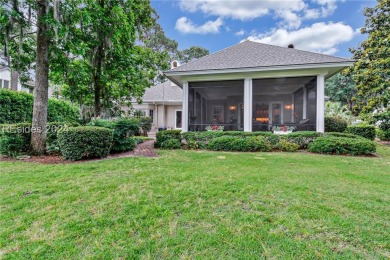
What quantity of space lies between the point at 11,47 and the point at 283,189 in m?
9.87

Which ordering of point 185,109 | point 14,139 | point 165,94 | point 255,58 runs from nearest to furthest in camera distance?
point 14,139
point 255,58
point 185,109
point 165,94

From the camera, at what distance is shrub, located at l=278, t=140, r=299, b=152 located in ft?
25.2

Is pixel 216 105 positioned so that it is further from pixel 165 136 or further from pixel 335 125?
pixel 335 125

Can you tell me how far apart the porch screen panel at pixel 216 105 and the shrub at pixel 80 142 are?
5.29 metres

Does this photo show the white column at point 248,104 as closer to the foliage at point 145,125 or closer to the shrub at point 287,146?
the shrub at point 287,146

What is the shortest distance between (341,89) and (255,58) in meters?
22.8

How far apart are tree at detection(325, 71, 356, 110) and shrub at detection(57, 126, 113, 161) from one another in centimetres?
2954

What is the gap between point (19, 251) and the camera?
1857mm

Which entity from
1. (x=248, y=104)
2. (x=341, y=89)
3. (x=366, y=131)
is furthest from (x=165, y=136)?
(x=341, y=89)

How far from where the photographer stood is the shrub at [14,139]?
18.7 feet

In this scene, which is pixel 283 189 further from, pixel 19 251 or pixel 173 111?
pixel 173 111

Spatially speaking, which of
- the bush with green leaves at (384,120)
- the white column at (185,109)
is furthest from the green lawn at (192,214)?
the bush with green leaves at (384,120)

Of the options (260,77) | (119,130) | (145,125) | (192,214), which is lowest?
(192,214)

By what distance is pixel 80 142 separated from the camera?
5434mm
